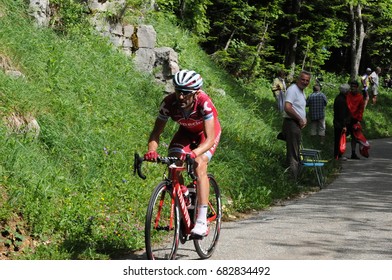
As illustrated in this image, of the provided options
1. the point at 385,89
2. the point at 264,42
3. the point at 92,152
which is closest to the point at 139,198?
the point at 92,152

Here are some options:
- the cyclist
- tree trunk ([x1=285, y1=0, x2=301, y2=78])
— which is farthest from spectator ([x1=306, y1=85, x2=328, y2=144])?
the cyclist

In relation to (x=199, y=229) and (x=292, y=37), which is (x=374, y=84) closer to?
(x=292, y=37)

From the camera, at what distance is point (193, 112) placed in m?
7.39

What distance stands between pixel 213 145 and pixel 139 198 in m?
2.34

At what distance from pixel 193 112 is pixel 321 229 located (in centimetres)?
322

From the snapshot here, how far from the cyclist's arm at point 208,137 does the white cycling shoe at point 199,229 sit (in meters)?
0.75

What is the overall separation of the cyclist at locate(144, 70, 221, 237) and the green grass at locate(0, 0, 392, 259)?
126 cm

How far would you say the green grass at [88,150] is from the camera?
26.2 feet

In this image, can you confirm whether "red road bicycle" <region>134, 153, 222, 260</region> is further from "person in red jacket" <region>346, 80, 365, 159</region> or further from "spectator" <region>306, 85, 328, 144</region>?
"spectator" <region>306, 85, 328, 144</region>

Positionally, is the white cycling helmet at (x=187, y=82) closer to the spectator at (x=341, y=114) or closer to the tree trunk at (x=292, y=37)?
the spectator at (x=341, y=114)

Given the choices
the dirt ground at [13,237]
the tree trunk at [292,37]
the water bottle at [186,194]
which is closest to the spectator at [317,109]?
the tree trunk at [292,37]

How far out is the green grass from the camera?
26.2ft
